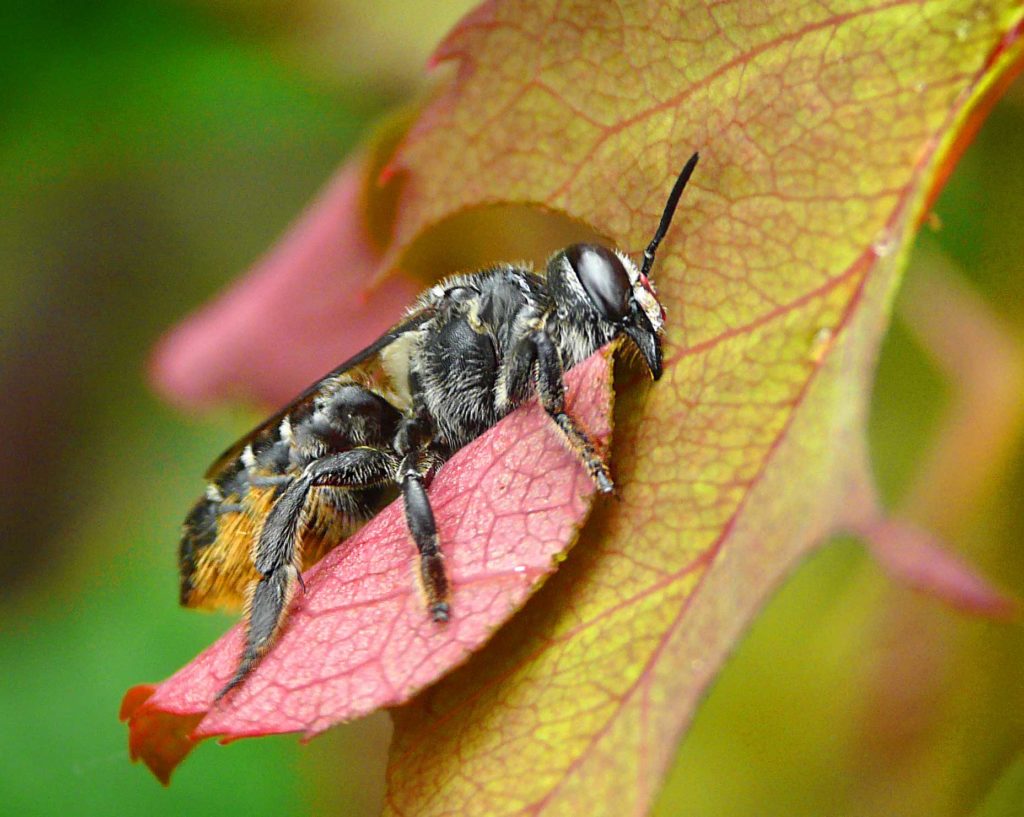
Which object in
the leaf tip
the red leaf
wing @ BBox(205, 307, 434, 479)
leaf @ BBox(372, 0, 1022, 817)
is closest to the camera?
leaf @ BBox(372, 0, 1022, 817)

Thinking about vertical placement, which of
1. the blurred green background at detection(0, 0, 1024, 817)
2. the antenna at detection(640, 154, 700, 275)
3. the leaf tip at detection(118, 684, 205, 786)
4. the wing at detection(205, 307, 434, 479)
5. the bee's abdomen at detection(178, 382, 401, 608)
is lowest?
the blurred green background at detection(0, 0, 1024, 817)

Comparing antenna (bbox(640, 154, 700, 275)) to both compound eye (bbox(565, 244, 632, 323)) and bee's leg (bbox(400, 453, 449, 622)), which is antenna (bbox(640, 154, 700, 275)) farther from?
bee's leg (bbox(400, 453, 449, 622))

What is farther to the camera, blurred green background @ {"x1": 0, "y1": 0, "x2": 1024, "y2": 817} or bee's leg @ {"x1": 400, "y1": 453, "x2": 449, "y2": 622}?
blurred green background @ {"x1": 0, "y1": 0, "x2": 1024, "y2": 817}

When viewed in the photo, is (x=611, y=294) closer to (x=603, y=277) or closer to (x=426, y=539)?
(x=603, y=277)

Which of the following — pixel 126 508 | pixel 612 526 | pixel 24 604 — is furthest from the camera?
pixel 126 508

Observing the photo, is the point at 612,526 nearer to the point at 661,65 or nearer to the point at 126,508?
the point at 661,65

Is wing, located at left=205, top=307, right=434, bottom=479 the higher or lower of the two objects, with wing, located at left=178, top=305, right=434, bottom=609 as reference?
higher

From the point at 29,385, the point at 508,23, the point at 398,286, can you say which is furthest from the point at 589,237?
the point at 29,385

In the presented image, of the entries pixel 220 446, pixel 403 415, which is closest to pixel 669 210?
pixel 403 415

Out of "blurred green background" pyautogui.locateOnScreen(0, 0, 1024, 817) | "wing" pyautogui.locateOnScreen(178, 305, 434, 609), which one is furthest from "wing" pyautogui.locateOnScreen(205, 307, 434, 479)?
"blurred green background" pyautogui.locateOnScreen(0, 0, 1024, 817)
